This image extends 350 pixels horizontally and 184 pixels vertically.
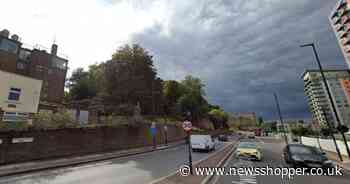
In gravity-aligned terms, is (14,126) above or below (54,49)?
below

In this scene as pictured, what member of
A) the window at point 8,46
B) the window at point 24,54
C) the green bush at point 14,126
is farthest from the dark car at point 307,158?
the window at point 24,54

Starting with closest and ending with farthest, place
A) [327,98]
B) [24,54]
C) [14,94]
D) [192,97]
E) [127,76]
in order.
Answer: [14,94], [127,76], [24,54], [192,97], [327,98]

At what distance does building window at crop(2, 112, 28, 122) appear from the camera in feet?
42.4

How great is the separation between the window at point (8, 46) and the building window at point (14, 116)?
1068 inches

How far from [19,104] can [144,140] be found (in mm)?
17158

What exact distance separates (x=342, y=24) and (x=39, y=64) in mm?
82586

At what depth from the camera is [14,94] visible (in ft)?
47.6

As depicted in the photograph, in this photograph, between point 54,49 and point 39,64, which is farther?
point 54,49

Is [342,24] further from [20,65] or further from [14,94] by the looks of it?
[20,65]

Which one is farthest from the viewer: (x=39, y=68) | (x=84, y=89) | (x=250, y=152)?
(x=84, y=89)

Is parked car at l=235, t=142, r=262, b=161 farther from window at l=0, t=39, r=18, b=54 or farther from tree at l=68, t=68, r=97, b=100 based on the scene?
window at l=0, t=39, r=18, b=54

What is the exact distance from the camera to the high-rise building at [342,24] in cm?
5072

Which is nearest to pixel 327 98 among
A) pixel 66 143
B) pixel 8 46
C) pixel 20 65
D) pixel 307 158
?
pixel 307 158

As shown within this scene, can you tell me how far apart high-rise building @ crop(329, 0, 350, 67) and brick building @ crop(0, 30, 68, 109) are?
253 feet
